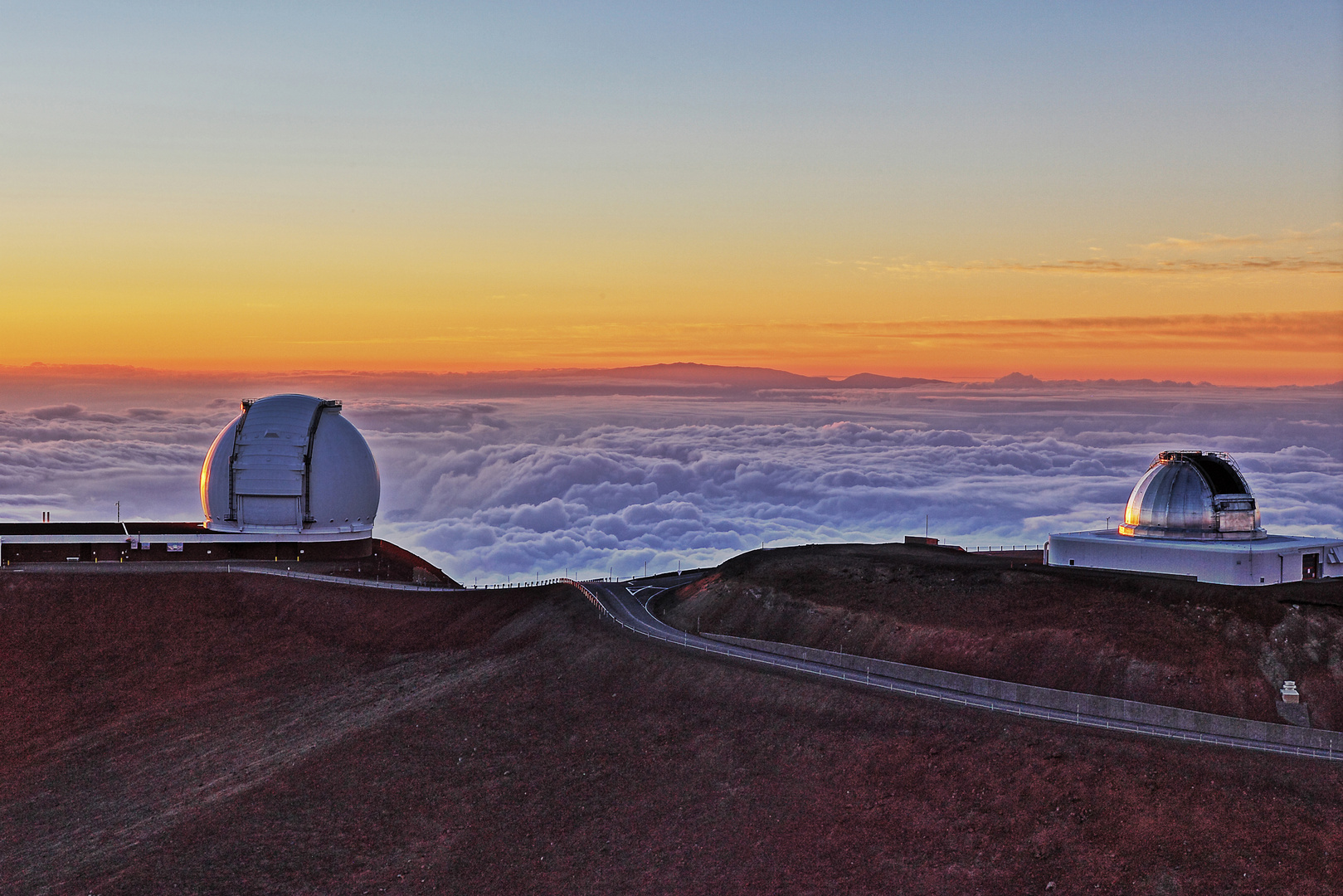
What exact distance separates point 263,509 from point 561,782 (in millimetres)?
37322

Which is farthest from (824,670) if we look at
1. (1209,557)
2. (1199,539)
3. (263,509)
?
(263,509)

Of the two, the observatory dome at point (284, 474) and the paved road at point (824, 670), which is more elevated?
the observatory dome at point (284, 474)

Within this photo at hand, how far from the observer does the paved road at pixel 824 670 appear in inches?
1644

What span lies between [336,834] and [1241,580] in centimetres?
3941

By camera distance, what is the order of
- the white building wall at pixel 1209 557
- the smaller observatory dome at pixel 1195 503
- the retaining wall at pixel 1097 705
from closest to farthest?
1. the retaining wall at pixel 1097 705
2. the white building wall at pixel 1209 557
3. the smaller observatory dome at pixel 1195 503

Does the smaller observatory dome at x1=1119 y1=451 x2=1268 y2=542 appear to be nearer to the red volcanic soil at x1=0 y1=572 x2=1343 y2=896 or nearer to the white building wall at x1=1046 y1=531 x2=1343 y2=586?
the white building wall at x1=1046 y1=531 x2=1343 y2=586

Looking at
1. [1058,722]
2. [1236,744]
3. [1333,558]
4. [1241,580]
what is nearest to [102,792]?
[1058,722]

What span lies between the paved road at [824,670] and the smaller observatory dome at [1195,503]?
17.8 m

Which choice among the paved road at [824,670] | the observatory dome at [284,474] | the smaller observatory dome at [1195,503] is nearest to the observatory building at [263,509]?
→ the observatory dome at [284,474]

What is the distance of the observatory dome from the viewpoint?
76.3m

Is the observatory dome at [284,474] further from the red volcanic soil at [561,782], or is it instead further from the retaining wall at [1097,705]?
the retaining wall at [1097,705]

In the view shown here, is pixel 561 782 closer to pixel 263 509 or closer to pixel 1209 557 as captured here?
pixel 1209 557

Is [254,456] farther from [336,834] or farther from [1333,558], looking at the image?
[1333,558]

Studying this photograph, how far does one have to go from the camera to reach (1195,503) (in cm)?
5950
